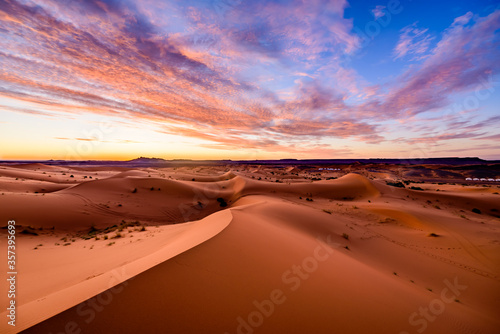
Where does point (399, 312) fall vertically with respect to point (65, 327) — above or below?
below

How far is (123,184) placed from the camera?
59.9 feet

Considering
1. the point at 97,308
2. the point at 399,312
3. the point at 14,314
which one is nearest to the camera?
the point at 97,308

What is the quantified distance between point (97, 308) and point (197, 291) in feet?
3.66

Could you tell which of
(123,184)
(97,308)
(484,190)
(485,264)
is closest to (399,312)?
(97,308)

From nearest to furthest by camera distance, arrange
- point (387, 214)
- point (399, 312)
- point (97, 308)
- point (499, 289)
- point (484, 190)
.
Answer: point (97, 308) < point (399, 312) < point (499, 289) < point (387, 214) < point (484, 190)

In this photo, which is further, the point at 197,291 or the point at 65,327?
the point at 197,291

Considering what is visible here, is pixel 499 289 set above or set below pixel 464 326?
below

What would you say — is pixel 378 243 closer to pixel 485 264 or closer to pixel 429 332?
pixel 485 264

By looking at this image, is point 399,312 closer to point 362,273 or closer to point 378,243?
point 362,273

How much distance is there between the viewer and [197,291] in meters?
2.79

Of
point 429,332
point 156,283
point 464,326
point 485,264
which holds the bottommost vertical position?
point 485,264

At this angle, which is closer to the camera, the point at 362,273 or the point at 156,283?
the point at 156,283

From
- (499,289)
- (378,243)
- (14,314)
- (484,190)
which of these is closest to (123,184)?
(14,314)

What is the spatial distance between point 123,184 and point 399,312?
66.8 feet
